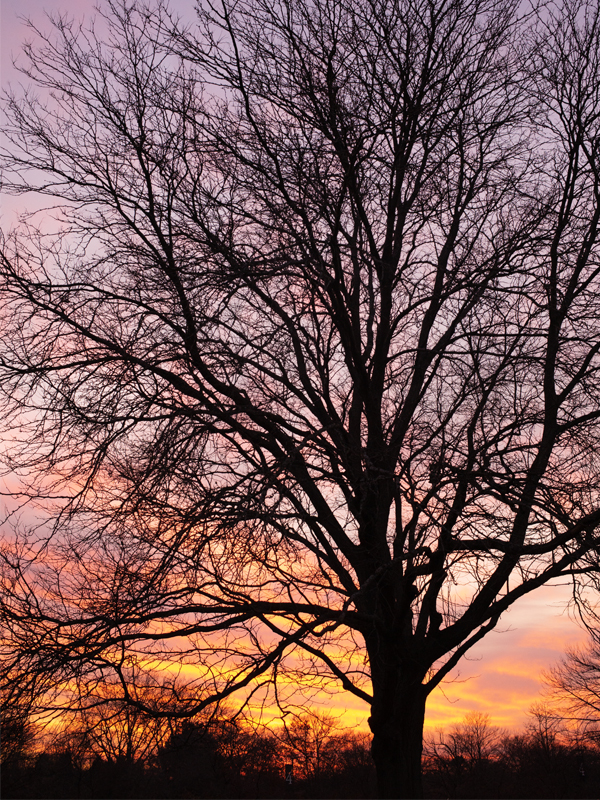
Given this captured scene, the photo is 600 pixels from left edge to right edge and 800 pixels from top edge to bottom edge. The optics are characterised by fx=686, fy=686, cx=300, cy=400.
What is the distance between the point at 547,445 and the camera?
6625 mm

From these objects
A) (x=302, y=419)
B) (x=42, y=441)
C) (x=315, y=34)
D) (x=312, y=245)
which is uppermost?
(x=315, y=34)

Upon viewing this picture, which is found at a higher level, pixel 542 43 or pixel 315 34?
pixel 542 43

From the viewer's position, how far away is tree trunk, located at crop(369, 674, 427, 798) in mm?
7227

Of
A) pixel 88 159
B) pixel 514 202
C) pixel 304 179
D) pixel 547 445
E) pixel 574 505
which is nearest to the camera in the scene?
pixel 574 505

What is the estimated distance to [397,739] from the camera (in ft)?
23.9

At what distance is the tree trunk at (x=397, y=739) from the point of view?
723 cm

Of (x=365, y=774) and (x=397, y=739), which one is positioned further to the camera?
(x=365, y=774)

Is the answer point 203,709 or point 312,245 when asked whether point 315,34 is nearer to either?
point 312,245

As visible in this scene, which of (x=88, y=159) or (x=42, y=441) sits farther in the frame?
(x=88, y=159)

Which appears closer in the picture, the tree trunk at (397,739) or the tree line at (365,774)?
the tree trunk at (397,739)

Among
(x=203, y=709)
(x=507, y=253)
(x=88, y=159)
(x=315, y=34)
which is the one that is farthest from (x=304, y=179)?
(x=203, y=709)

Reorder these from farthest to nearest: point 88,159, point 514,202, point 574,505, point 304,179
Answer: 1. point 514,202
2. point 88,159
3. point 304,179
4. point 574,505

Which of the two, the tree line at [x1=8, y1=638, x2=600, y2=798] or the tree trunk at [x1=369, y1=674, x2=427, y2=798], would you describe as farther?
the tree line at [x1=8, y1=638, x2=600, y2=798]

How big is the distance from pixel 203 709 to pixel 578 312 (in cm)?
571
